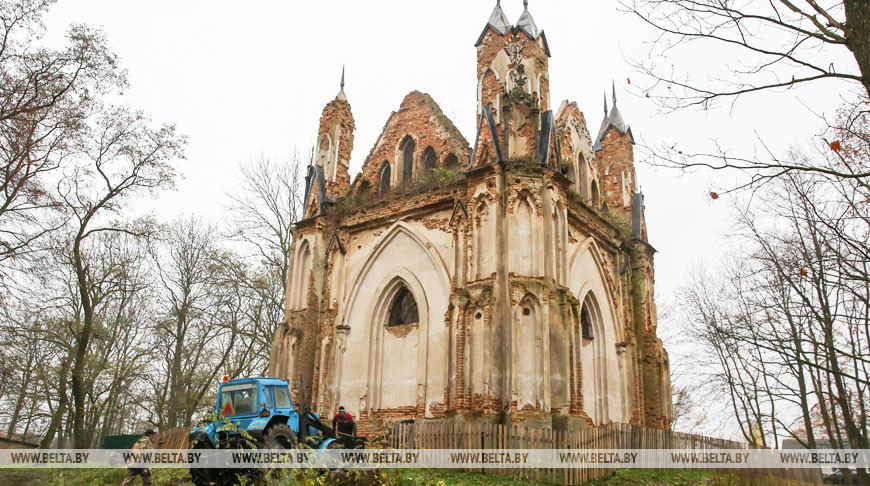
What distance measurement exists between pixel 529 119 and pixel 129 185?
1266cm

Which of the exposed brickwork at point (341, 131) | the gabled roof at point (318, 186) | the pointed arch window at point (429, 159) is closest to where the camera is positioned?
the pointed arch window at point (429, 159)

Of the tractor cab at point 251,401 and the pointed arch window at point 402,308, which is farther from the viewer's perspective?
the pointed arch window at point 402,308

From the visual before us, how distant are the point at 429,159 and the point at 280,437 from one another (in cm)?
1001

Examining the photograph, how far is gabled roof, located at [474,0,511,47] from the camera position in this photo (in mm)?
16328

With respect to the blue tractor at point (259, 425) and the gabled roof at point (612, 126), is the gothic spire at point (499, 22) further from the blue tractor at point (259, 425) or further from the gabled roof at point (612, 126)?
the blue tractor at point (259, 425)

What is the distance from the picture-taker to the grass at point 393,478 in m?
8.47

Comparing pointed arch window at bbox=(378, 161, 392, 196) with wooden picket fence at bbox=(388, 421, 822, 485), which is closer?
wooden picket fence at bbox=(388, 421, 822, 485)

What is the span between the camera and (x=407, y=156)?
18.2 m

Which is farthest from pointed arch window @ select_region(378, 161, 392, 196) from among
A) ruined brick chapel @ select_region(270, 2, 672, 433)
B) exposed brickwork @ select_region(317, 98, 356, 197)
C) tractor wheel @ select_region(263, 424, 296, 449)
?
tractor wheel @ select_region(263, 424, 296, 449)

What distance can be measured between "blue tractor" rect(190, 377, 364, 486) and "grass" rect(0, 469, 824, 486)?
3.34ft

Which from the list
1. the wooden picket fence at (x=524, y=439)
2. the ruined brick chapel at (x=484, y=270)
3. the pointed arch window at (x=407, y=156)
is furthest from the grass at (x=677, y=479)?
the pointed arch window at (x=407, y=156)

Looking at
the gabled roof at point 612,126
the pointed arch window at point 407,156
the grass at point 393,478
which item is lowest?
the grass at point 393,478

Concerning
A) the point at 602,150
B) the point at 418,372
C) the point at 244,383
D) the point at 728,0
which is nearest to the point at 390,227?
the point at 418,372

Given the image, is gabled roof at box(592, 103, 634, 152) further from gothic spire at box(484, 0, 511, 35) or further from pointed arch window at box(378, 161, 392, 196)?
pointed arch window at box(378, 161, 392, 196)
